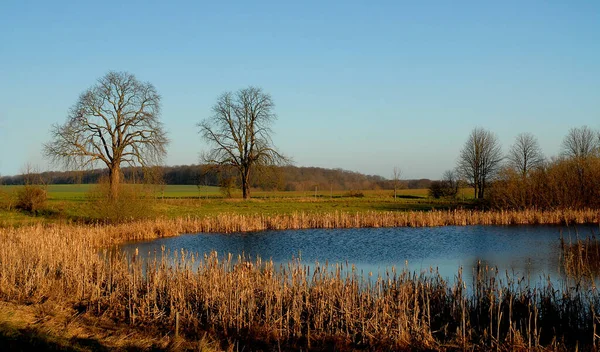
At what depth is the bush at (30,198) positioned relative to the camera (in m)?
31.1

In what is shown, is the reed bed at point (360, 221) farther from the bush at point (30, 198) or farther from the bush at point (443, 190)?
the bush at point (443, 190)

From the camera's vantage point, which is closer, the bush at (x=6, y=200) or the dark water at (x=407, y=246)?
the dark water at (x=407, y=246)

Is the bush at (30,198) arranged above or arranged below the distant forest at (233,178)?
below

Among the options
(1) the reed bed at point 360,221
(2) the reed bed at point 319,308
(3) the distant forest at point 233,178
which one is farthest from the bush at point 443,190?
(2) the reed bed at point 319,308

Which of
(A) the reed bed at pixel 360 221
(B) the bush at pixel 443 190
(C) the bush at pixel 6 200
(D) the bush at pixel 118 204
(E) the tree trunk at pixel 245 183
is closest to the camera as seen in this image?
(D) the bush at pixel 118 204

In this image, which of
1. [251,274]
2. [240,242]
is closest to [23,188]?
A: [240,242]

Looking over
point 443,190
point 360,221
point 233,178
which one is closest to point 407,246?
point 360,221

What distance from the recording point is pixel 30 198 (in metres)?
31.2

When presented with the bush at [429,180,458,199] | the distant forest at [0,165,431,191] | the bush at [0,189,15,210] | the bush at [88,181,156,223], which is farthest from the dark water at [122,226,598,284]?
the bush at [429,180,458,199]

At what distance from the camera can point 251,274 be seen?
1027cm

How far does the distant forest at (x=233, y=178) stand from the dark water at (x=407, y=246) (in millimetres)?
7637

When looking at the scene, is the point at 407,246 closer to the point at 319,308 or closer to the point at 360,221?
the point at 360,221

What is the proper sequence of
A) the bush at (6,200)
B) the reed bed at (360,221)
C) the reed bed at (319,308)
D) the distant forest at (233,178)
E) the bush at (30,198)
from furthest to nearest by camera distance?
the distant forest at (233,178)
the bush at (30,198)
the bush at (6,200)
the reed bed at (360,221)
the reed bed at (319,308)

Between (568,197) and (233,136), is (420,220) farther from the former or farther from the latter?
(233,136)
